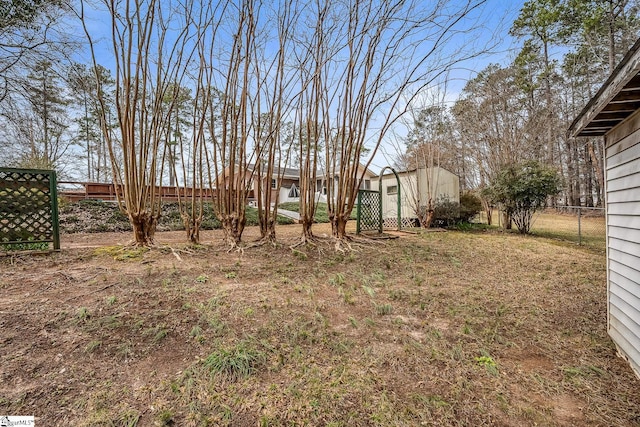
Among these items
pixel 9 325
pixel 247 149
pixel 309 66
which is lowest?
pixel 9 325

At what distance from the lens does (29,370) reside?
1.54 meters

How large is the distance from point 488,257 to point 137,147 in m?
6.36

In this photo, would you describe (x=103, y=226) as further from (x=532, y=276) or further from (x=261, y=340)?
(x=532, y=276)

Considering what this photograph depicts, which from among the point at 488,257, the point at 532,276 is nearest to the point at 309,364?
the point at 532,276

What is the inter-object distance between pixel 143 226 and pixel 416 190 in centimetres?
811

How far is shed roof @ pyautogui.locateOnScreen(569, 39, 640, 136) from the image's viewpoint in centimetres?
142

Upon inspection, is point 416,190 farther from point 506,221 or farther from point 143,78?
point 143,78

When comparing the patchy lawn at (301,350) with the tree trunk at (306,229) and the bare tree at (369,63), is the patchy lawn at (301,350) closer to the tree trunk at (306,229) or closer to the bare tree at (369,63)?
the tree trunk at (306,229)

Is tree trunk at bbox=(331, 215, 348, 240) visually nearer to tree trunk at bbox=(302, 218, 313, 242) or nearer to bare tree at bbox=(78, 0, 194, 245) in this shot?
tree trunk at bbox=(302, 218, 313, 242)

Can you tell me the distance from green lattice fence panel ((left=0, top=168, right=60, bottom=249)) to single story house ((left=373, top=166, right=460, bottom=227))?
25.7ft

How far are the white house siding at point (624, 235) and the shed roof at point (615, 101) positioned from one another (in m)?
0.07

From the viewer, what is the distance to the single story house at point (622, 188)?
161 centimetres

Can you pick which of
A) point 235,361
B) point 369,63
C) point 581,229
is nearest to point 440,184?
point 581,229

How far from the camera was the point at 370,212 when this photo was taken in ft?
25.9
